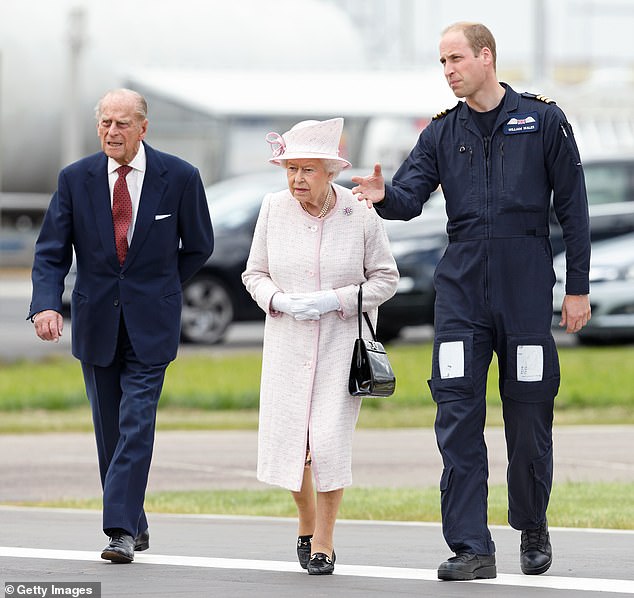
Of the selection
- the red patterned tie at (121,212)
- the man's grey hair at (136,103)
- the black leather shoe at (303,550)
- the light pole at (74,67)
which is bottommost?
the black leather shoe at (303,550)

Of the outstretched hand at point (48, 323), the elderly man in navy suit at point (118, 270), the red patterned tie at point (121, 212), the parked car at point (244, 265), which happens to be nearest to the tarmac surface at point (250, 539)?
the elderly man in navy suit at point (118, 270)

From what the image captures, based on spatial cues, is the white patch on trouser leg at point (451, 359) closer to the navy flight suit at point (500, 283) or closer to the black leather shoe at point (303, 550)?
the navy flight suit at point (500, 283)

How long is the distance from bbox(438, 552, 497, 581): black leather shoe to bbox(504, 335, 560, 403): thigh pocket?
616 mm

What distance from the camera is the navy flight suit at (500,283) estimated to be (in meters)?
6.95

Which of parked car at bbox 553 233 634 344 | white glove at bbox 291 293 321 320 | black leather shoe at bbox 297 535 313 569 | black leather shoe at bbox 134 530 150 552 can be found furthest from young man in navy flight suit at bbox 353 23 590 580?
parked car at bbox 553 233 634 344

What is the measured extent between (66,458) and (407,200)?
5001 mm

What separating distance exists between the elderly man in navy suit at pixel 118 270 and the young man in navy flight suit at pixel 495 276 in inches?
43.3

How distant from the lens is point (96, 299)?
25.0 ft

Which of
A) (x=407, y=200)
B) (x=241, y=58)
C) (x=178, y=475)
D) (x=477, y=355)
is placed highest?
(x=241, y=58)

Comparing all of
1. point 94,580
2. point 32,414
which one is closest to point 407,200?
point 94,580

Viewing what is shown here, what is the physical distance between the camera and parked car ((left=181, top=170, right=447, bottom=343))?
61.1ft

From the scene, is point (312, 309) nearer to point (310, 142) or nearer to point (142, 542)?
point (310, 142)

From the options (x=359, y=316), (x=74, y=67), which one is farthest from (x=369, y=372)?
(x=74, y=67)

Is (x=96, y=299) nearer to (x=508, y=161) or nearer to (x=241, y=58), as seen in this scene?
(x=508, y=161)
